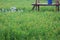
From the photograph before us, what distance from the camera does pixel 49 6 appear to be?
13.6m

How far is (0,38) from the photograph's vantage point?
6523 millimetres

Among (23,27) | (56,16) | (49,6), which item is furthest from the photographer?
(49,6)

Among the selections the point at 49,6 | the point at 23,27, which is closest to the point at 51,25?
the point at 23,27

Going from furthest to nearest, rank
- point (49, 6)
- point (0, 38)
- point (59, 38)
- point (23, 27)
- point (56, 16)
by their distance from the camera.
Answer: point (49, 6)
point (56, 16)
point (23, 27)
point (59, 38)
point (0, 38)

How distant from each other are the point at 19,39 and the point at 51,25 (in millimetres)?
1744

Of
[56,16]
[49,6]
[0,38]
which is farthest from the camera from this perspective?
[49,6]

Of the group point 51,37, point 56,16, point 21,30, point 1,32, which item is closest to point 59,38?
point 51,37

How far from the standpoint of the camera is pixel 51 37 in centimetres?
684

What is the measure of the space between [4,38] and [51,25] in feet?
6.61

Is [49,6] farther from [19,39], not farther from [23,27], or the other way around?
[19,39]

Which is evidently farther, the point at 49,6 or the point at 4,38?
the point at 49,6

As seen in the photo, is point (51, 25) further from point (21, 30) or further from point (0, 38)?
point (0, 38)

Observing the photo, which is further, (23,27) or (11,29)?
(23,27)

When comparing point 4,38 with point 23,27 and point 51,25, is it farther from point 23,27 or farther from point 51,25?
point 51,25
